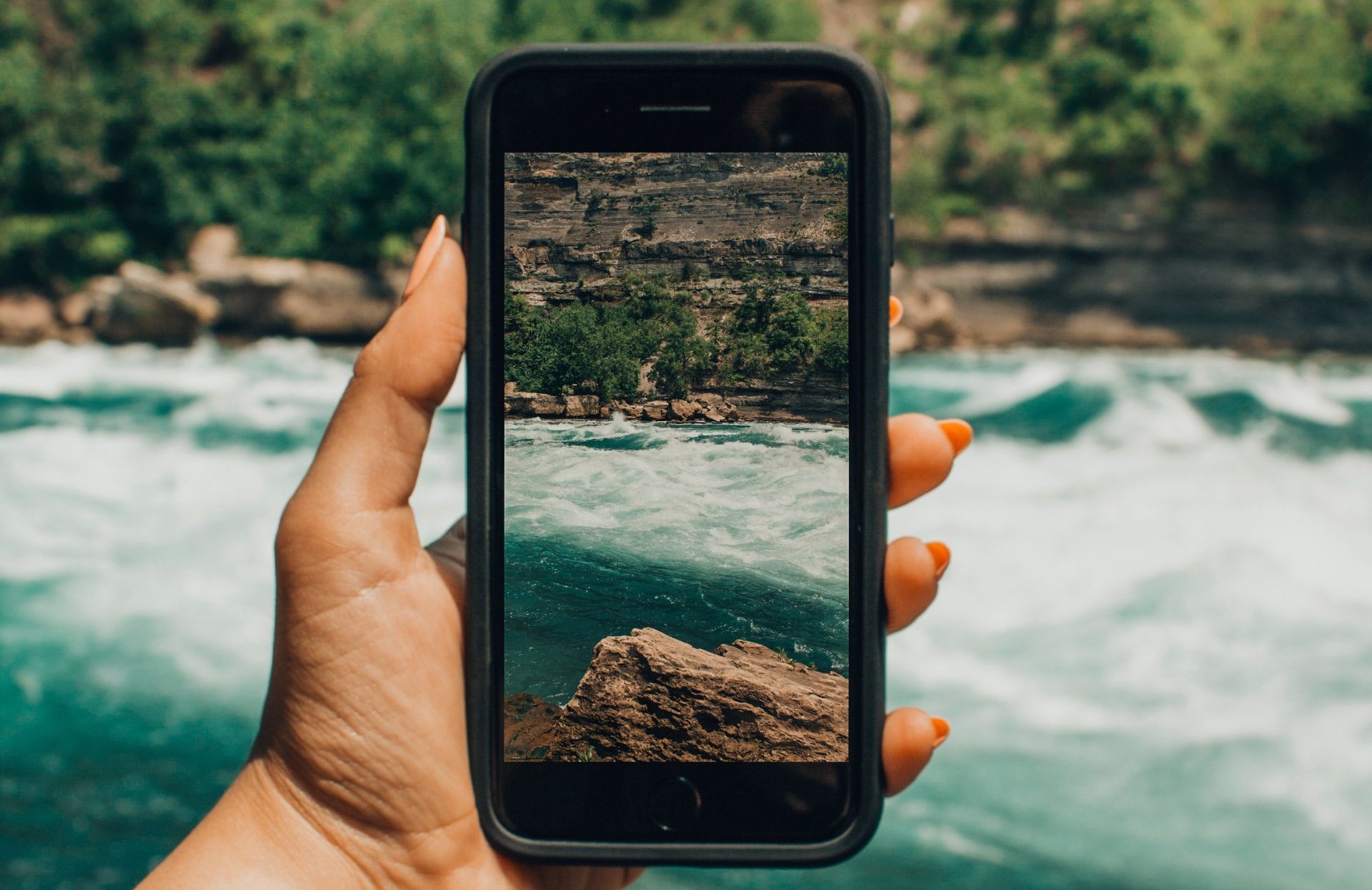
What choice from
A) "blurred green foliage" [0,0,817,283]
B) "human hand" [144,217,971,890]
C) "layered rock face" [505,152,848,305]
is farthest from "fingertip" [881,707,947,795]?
"blurred green foliage" [0,0,817,283]

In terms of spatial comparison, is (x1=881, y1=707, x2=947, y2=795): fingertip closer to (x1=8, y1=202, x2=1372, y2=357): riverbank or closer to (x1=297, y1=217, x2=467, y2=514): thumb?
(x1=297, y1=217, x2=467, y2=514): thumb

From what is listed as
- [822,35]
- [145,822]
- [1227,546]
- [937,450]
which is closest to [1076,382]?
[1227,546]

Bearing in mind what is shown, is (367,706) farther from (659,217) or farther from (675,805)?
(659,217)

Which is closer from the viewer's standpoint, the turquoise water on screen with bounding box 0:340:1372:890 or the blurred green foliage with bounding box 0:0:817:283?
the turquoise water on screen with bounding box 0:340:1372:890

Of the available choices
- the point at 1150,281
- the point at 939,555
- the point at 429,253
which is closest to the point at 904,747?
the point at 939,555

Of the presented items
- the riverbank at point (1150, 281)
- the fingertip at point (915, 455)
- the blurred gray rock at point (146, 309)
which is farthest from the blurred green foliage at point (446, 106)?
the fingertip at point (915, 455)

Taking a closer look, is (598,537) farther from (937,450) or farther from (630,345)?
(937,450)
